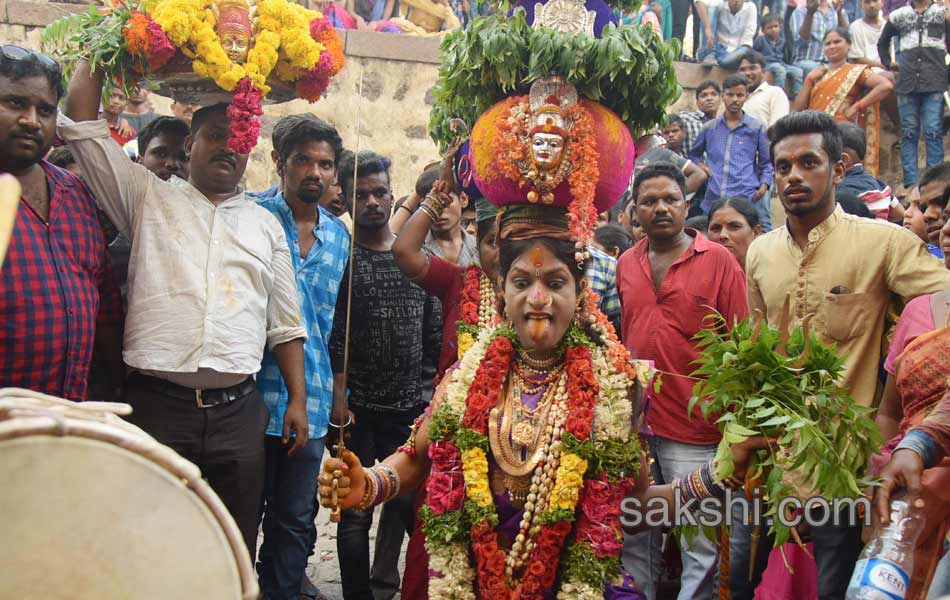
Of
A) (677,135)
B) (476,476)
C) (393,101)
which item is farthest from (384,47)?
(476,476)

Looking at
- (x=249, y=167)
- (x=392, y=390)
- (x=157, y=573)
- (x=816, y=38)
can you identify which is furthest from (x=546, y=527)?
(x=816, y=38)

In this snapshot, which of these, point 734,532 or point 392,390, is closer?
point 734,532

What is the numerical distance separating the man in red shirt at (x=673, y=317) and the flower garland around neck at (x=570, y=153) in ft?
3.91

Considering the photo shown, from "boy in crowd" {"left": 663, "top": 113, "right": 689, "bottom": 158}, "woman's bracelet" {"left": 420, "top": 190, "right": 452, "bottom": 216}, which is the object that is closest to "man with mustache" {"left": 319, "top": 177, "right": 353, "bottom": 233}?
"woman's bracelet" {"left": 420, "top": 190, "right": 452, "bottom": 216}

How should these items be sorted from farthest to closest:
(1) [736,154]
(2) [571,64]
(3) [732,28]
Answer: (3) [732,28] < (1) [736,154] < (2) [571,64]

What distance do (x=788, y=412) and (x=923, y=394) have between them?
2.40ft

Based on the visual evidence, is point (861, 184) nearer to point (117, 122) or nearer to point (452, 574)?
point (452, 574)

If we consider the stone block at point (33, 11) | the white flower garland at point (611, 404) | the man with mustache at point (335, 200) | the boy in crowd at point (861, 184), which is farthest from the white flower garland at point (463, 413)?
the stone block at point (33, 11)

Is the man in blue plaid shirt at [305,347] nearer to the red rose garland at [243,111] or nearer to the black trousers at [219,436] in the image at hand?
the black trousers at [219,436]

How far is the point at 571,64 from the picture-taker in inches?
158

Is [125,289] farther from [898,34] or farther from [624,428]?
[898,34]

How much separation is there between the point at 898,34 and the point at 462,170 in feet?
24.8

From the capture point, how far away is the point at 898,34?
34.9 ft

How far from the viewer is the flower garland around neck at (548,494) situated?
11.5 ft
